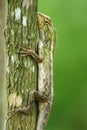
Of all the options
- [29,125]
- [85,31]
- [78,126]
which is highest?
[85,31]

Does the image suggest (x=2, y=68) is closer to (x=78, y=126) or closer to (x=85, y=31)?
(x=85, y=31)

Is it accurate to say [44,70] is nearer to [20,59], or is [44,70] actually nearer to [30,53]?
[30,53]

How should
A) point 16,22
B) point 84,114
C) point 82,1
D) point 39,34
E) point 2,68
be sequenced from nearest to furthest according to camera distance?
1. point 2,68
2. point 16,22
3. point 39,34
4. point 82,1
5. point 84,114

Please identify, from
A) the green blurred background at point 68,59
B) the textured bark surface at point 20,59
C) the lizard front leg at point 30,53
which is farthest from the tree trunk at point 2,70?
the green blurred background at point 68,59

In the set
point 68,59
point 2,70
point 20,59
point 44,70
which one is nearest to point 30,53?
point 20,59

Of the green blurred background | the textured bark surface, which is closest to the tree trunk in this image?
the textured bark surface

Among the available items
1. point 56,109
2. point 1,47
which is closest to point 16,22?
point 1,47
